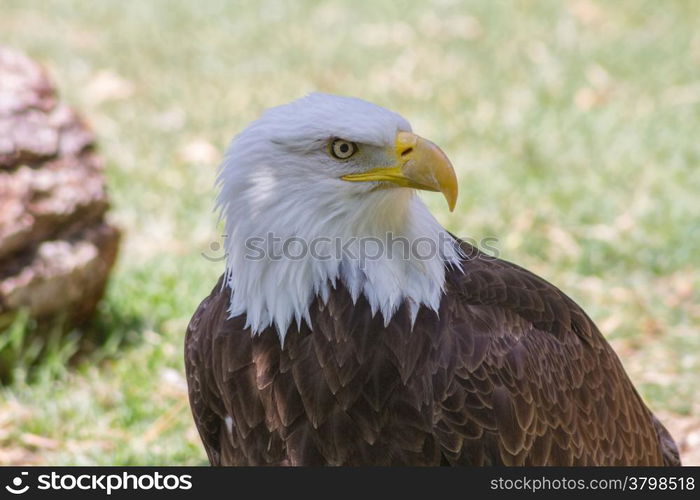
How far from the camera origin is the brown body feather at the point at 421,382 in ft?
10.2

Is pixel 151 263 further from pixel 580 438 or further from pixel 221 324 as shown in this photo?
pixel 580 438

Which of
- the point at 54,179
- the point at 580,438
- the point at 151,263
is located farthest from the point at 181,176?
the point at 580,438

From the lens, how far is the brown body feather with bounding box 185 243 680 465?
10.2ft

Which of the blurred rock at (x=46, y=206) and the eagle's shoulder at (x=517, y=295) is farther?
the blurred rock at (x=46, y=206)

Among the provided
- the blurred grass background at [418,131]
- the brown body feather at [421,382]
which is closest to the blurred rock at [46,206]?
the blurred grass background at [418,131]

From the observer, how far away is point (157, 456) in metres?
4.50

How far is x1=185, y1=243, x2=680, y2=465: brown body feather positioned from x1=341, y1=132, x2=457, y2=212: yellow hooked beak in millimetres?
396

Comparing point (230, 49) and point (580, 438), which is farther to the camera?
point (230, 49)

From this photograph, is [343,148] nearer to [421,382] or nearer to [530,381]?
[421,382]

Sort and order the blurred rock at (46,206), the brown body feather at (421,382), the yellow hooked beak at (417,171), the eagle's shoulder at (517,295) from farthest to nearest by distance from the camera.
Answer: the blurred rock at (46,206), the eagle's shoulder at (517,295), the brown body feather at (421,382), the yellow hooked beak at (417,171)

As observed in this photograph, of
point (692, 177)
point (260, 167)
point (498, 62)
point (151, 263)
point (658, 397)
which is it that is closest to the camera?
point (260, 167)

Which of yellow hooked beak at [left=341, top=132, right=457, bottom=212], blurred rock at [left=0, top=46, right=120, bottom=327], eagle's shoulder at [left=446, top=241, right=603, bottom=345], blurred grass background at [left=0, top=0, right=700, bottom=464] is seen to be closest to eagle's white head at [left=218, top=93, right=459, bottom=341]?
yellow hooked beak at [left=341, top=132, right=457, bottom=212]

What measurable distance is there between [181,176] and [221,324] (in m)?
4.11

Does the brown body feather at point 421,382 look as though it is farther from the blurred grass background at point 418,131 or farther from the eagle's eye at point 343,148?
the blurred grass background at point 418,131
